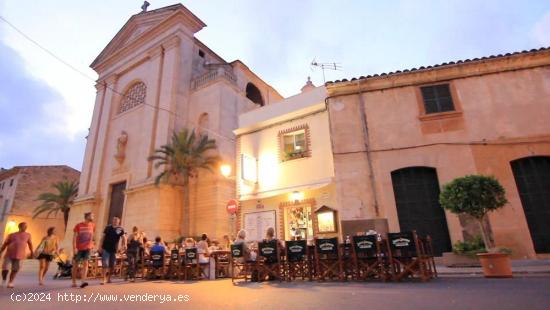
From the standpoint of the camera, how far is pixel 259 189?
1367cm

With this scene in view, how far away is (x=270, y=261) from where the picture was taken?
795 cm

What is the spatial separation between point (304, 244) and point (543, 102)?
9.08 metres

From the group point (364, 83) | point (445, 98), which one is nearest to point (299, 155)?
point (364, 83)

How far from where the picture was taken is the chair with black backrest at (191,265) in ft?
30.2

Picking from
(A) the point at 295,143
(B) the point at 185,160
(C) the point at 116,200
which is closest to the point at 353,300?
(A) the point at 295,143

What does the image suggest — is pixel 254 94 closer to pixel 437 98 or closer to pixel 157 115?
pixel 157 115

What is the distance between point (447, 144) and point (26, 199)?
38.2 meters

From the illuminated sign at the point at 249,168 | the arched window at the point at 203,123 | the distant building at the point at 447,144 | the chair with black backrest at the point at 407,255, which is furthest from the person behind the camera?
the arched window at the point at 203,123

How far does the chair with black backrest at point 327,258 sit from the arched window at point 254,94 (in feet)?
71.9

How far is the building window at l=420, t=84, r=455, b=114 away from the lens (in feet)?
35.9

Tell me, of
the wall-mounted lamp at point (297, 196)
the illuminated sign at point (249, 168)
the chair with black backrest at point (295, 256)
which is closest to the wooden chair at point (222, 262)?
the chair with black backrest at point (295, 256)

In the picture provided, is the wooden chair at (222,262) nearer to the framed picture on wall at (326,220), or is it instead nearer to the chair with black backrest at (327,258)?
the framed picture on wall at (326,220)

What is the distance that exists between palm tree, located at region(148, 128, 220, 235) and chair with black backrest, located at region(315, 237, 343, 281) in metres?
13.4

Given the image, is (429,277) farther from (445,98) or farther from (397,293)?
(445,98)
